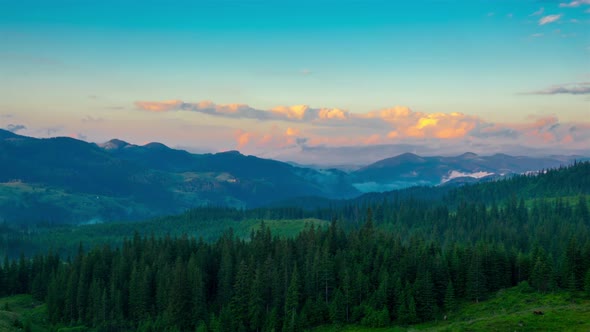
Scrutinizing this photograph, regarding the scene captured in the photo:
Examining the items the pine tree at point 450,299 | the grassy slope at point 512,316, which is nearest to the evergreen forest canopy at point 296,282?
the pine tree at point 450,299

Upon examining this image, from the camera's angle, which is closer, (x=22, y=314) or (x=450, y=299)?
(x=450, y=299)

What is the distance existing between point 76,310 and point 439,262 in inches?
4396

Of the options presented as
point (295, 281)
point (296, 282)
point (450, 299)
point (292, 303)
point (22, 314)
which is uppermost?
point (295, 281)

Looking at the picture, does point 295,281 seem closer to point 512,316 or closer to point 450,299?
point 450,299

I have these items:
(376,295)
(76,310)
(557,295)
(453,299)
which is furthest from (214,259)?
(557,295)

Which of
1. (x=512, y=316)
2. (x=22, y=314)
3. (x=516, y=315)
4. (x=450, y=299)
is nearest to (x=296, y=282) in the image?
(x=450, y=299)

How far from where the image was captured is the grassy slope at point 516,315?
94562 mm

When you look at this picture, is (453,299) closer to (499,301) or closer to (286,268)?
(499,301)

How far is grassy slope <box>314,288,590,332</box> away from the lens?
94562 mm

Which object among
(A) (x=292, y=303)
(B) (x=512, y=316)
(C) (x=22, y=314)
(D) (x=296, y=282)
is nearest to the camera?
(B) (x=512, y=316)

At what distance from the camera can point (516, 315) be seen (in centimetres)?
10225

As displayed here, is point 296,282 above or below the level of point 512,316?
below

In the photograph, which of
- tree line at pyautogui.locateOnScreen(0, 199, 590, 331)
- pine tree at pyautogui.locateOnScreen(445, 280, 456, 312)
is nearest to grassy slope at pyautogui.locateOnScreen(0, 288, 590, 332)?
pine tree at pyautogui.locateOnScreen(445, 280, 456, 312)

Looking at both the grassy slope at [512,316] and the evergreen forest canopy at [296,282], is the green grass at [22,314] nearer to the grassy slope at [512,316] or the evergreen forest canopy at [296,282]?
the grassy slope at [512,316]
